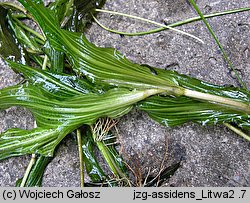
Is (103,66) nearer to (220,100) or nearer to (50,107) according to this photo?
(50,107)

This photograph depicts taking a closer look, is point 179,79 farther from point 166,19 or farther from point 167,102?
point 166,19

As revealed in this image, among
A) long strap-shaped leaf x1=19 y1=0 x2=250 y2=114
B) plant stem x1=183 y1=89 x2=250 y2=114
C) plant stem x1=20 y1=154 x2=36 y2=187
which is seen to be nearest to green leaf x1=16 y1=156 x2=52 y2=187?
plant stem x1=20 y1=154 x2=36 y2=187

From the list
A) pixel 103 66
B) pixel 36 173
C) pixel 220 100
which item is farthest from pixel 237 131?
pixel 36 173

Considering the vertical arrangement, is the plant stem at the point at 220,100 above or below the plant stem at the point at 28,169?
above

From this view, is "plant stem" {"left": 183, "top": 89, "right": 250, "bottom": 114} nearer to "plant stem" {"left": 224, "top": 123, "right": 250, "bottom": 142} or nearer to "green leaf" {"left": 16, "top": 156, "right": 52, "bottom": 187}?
"plant stem" {"left": 224, "top": 123, "right": 250, "bottom": 142}

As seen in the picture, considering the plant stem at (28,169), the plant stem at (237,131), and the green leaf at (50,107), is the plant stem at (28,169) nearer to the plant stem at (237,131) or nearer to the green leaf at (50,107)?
the green leaf at (50,107)

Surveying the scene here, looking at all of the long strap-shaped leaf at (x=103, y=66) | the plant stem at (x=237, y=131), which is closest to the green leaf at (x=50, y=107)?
the long strap-shaped leaf at (x=103, y=66)

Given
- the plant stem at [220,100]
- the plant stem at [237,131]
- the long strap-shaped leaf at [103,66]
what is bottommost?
the plant stem at [237,131]
